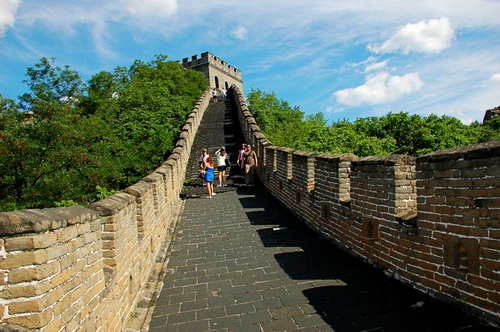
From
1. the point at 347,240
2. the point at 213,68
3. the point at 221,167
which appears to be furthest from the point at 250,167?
the point at 213,68

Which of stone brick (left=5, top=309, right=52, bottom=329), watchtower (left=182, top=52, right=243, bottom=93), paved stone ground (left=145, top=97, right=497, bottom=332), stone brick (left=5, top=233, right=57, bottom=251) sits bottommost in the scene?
paved stone ground (left=145, top=97, right=497, bottom=332)

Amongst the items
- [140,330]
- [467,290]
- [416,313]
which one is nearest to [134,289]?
[140,330]

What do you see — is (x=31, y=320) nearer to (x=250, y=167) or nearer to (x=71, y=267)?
(x=71, y=267)

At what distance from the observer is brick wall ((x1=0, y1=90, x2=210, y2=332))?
196 cm

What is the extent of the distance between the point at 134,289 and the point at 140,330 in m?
0.62

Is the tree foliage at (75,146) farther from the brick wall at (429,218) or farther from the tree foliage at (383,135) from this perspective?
the brick wall at (429,218)

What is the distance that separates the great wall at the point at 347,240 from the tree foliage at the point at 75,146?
5870 millimetres

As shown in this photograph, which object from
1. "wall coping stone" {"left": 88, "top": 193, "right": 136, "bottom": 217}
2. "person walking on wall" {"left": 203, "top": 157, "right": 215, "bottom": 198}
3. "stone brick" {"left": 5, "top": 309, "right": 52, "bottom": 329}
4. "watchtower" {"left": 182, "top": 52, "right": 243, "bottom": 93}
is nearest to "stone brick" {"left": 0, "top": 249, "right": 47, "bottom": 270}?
"stone brick" {"left": 5, "top": 309, "right": 52, "bottom": 329}

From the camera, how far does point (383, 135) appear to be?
18.5m

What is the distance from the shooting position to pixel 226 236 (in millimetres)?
7066

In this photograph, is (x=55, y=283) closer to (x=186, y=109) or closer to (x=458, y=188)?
(x=458, y=188)

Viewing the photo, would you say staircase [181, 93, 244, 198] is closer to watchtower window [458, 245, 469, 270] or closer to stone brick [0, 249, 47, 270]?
watchtower window [458, 245, 469, 270]

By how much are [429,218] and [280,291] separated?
1.86 metres

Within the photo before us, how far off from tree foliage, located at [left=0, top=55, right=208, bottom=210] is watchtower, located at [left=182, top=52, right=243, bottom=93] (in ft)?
97.0
